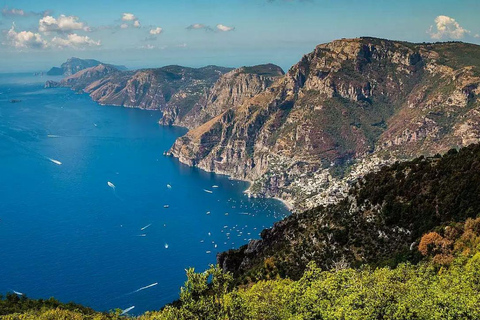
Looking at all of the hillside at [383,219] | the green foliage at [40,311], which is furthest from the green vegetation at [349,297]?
the hillside at [383,219]

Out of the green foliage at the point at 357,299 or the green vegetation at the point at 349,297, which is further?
the green vegetation at the point at 349,297

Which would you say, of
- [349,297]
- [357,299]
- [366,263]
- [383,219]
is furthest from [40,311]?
[383,219]

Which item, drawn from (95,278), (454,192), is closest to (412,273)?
(454,192)

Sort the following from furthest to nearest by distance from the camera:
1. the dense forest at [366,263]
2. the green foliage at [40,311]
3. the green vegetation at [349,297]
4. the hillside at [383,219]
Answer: the hillside at [383,219] < the green foliage at [40,311] < the dense forest at [366,263] < the green vegetation at [349,297]

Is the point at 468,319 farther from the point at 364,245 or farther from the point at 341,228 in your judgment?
the point at 341,228

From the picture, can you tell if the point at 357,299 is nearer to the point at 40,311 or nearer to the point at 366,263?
the point at 366,263

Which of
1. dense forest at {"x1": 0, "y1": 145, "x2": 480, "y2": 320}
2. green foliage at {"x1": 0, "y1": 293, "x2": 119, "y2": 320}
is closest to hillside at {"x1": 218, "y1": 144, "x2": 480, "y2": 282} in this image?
dense forest at {"x1": 0, "y1": 145, "x2": 480, "y2": 320}

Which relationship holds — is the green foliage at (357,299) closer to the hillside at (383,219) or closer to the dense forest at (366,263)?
the dense forest at (366,263)

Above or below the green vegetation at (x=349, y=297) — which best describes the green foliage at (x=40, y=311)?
below
